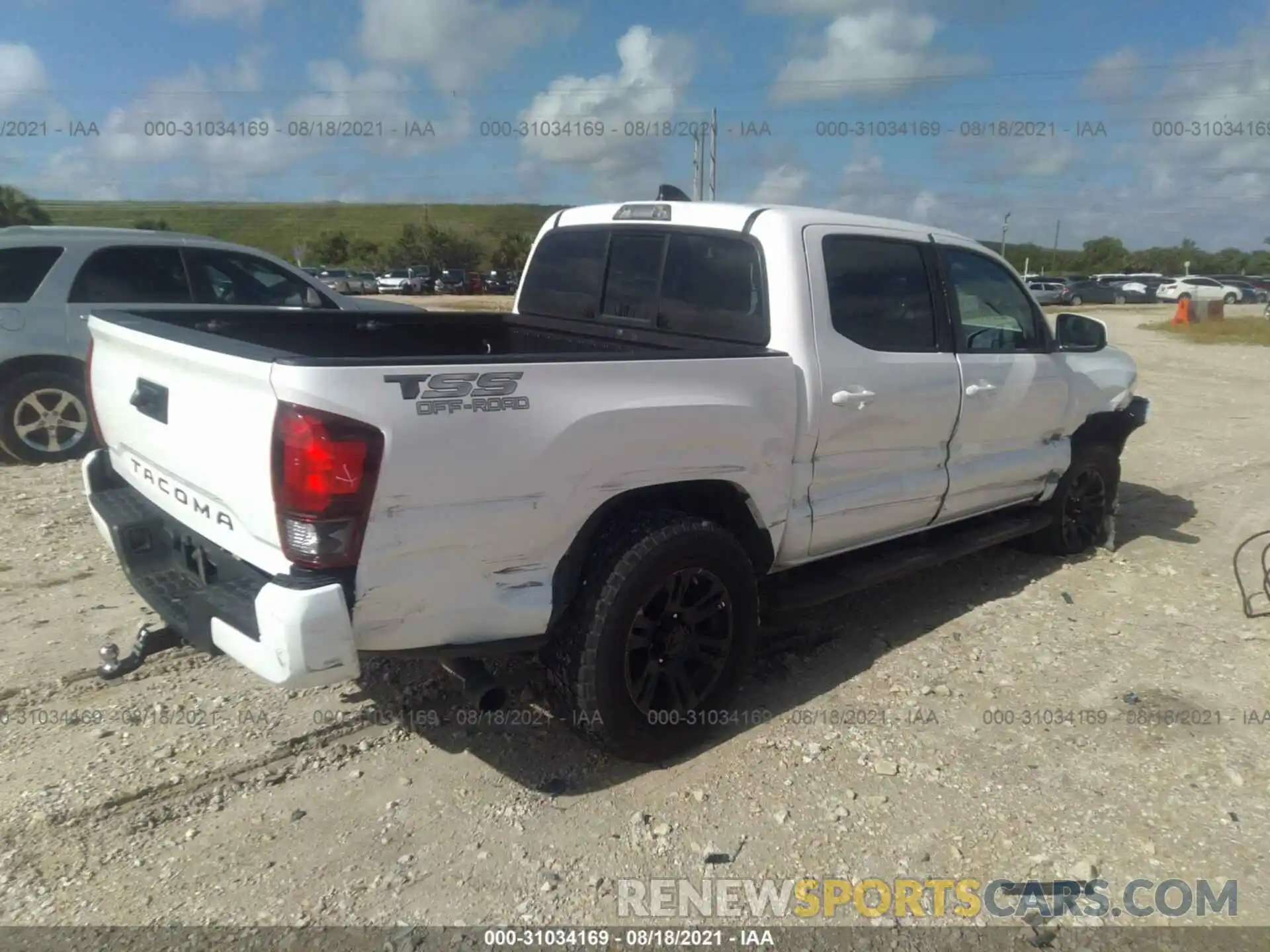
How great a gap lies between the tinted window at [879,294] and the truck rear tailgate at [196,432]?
89.1 inches

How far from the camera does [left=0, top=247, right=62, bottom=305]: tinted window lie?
6.87 metres

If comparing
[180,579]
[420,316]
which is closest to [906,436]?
[420,316]

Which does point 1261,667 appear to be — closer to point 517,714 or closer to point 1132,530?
point 1132,530

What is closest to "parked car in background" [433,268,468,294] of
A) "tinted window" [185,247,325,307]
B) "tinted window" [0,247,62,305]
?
"tinted window" [185,247,325,307]

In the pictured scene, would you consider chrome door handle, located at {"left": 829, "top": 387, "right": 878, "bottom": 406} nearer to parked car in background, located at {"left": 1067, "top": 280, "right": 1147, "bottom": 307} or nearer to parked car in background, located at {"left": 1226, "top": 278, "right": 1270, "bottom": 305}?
parked car in background, located at {"left": 1067, "top": 280, "right": 1147, "bottom": 307}

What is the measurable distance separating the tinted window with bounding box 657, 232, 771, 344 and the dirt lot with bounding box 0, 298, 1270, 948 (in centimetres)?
158

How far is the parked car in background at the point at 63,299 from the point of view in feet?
22.6

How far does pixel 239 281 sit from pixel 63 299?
1334 mm

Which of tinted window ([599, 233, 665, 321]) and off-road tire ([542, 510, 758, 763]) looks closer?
off-road tire ([542, 510, 758, 763])

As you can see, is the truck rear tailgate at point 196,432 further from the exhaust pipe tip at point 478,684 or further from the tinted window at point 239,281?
the tinted window at point 239,281

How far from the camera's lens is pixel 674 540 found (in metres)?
3.14

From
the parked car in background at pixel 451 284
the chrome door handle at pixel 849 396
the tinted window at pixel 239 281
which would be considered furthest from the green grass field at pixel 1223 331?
the parked car in background at pixel 451 284

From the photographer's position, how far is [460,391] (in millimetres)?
2527

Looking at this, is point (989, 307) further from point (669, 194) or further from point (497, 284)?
point (497, 284)
